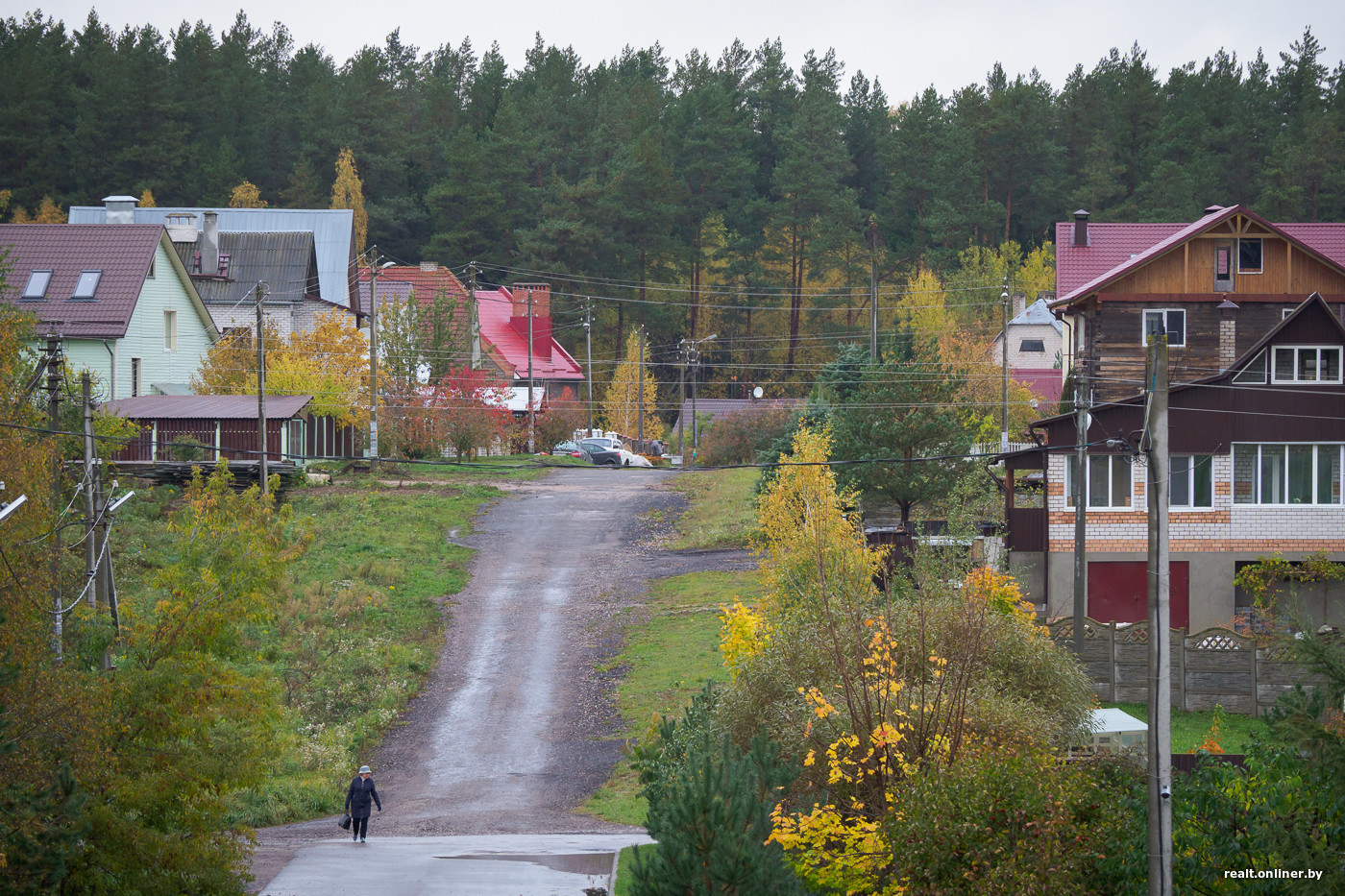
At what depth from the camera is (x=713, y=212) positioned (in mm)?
81688

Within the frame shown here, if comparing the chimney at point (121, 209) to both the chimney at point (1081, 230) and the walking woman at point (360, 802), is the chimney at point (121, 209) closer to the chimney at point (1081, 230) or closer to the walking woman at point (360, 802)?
the chimney at point (1081, 230)

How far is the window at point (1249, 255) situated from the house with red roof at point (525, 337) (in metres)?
37.0

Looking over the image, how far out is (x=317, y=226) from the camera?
59594mm

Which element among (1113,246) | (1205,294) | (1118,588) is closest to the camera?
(1118,588)

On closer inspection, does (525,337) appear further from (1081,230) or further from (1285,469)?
(1285,469)

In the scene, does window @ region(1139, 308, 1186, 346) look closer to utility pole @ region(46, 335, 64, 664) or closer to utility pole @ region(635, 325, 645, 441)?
utility pole @ region(635, 325, 645, 441)

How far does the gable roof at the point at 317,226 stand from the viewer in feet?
189

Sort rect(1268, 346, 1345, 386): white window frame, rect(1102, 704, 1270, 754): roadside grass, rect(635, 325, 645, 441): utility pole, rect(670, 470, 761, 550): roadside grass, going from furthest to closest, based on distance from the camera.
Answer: rect(635, 325, 645, 441): utility pole
rect(670, 470, 761, 550): roadside grass
rect(1268, 346, 1345, 386): white window frame
rect(1102, 704, 1270, 754): roadside grass

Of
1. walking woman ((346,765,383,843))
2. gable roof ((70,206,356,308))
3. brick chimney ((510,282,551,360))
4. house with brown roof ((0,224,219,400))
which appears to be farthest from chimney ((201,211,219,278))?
walking woman ((346,765,383,843))

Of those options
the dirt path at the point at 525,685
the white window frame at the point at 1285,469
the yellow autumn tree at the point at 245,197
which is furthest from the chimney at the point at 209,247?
the white window frame at the point at 1285,469

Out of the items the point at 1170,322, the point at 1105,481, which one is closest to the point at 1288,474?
the point at 1105,481

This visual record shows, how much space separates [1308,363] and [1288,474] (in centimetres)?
428

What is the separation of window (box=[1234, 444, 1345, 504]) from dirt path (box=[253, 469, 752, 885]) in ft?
45.2

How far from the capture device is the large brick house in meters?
31.2
